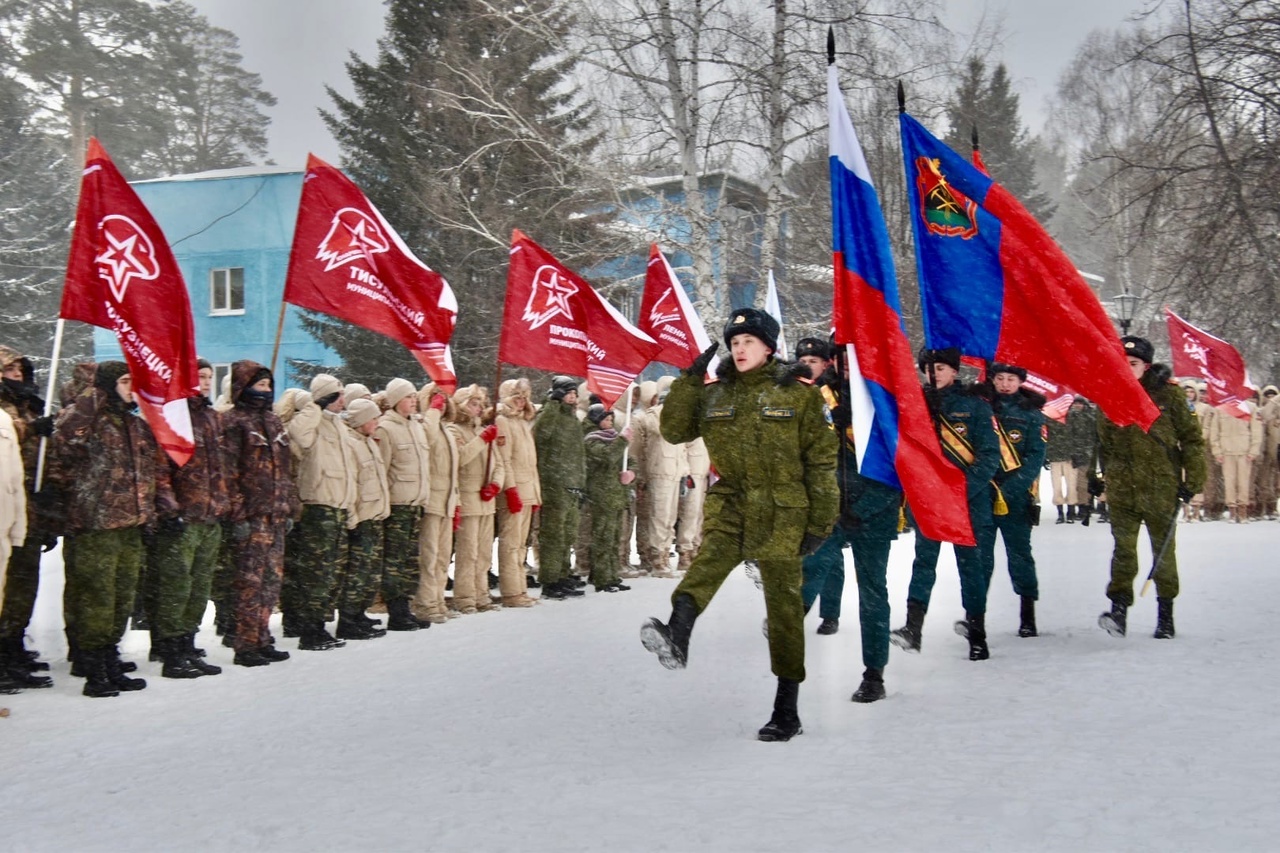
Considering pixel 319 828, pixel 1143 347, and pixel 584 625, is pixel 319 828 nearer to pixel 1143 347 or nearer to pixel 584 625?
pixel 584 625

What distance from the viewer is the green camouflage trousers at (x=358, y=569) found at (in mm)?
10320

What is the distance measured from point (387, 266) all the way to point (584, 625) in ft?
10.9

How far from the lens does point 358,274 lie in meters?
9.62

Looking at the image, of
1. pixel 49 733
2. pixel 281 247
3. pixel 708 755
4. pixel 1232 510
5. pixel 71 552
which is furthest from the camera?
pixel 281 247

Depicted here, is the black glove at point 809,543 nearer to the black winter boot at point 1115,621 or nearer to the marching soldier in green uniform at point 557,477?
the black winter boot at point 1115,621

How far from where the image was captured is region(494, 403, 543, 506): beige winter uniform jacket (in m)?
12.7

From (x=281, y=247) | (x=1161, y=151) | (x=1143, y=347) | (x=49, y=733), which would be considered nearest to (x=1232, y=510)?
(x=1161, y=151)

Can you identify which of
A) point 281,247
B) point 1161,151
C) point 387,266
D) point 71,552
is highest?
point 281,247

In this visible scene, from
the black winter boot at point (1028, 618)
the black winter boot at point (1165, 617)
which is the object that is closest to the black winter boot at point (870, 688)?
the black winter boot at point (1028, 618)

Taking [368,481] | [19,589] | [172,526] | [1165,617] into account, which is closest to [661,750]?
[172,526]

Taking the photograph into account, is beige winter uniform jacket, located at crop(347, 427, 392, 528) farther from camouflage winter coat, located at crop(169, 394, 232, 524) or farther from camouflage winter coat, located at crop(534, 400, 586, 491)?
camouflage winter coat, located at crop(534, 400, 586, 491)

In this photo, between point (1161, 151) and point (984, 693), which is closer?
point (984, 693)

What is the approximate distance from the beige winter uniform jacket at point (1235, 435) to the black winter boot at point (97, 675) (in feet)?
58.4

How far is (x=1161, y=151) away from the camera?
699 inches
